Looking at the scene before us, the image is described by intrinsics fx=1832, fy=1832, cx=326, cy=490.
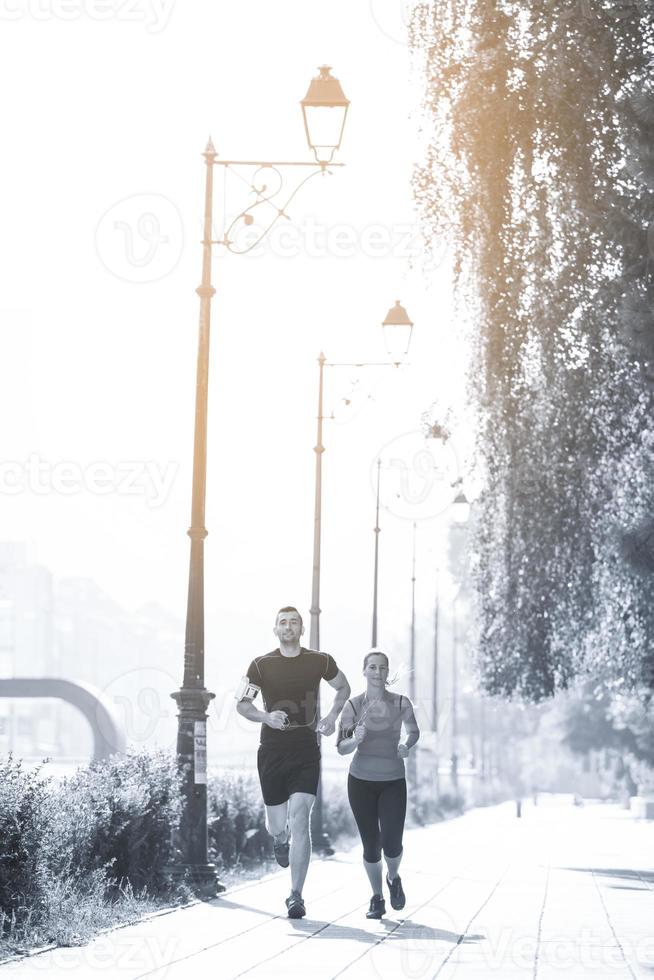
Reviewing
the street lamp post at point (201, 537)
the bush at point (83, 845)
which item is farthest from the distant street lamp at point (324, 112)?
the bush at point (83, 845)

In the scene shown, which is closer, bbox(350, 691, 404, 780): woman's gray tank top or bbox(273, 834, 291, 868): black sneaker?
bbox(350, 691, 404, 780): woman's gray tank top

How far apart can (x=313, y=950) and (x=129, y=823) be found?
4186mm

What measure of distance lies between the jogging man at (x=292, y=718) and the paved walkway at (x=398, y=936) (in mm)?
780

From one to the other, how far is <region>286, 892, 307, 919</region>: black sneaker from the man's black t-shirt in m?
1.30

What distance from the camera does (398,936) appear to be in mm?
11961

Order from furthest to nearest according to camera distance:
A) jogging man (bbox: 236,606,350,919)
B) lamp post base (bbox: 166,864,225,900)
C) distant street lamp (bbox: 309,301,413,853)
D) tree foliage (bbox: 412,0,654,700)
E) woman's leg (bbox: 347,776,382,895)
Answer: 1. distant street lamp (bbox: 309,301,413,853)
2. lamp post base (bbox: 166,864,225,900)
3. tree foliage (bbox: 412,0,654,700)
4. woman's leg (bbox: 347,776,382,895)
5. jogging man (bbox: 236,606,350,919)

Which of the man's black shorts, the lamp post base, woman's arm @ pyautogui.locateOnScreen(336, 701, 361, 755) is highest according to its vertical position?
woman's arm @ pyautogui.locateOnScreen(336, 701, 361, 755)

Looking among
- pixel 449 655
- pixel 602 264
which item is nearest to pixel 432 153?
pixel 602 264

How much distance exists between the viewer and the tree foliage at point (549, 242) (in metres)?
14.2

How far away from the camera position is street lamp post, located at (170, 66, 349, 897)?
16.2 m

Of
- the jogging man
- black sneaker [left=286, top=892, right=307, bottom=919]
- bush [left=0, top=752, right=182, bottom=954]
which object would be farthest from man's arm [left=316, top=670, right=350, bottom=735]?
bush [left=0, top=752, right=182, bottom=954]

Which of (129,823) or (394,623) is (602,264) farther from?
(394,623)

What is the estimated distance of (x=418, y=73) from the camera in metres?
15.3

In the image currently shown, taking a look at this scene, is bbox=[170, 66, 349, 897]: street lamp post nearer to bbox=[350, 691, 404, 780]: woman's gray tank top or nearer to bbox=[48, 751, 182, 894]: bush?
bbox=[48, 751, 182, 894]: bush
